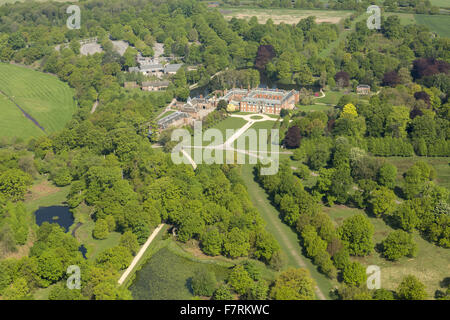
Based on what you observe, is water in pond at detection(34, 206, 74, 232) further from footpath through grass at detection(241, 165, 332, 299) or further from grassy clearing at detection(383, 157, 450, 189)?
grassy clearing at detection(383, 157, 450, 189)

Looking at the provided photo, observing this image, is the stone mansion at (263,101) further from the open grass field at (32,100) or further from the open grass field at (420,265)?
the open grass field at (420,265)

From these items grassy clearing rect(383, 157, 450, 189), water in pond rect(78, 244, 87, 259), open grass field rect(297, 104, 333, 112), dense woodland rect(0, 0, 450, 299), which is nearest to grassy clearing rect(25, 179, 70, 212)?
dense woodland rect(0, 0, 450, 299)

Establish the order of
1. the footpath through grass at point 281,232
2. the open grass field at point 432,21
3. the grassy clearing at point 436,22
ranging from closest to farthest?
1. the footpath through grass at point 281,232
2. the grassy clearing at point 436,22
3. the open grass field at point 432,21

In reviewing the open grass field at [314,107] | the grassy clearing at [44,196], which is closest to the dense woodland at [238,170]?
the grassy clearing at [44,196]

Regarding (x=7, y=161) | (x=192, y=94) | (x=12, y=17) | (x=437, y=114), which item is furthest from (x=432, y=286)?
(x=12, y=17)

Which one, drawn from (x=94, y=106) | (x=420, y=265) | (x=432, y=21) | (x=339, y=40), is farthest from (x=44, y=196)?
(x=432, y=21)

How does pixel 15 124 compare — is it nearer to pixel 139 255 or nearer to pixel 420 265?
pixel 139 255

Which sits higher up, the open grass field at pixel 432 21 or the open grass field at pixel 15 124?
the open grass field at pixel 432 21
